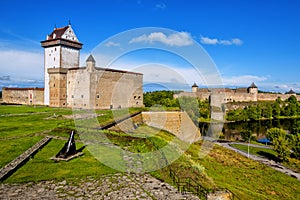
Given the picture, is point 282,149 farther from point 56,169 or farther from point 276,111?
point 276,111

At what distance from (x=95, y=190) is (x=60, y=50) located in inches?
1062

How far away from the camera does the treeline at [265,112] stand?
55.9m

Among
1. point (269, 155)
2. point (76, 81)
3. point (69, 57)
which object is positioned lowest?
point (269, 155)

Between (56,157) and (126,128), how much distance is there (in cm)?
901

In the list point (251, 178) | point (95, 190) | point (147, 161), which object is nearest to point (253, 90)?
point (251, 178)

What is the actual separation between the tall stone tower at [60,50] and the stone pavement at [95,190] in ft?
82.8

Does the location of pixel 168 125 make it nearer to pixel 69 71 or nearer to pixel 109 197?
pixel 69 71

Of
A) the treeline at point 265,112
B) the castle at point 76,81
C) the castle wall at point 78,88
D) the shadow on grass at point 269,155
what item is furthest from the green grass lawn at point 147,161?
the treeline at point 265,112

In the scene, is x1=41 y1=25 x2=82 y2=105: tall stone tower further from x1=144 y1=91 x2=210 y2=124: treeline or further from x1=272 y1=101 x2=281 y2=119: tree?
x1=272 y1=101 x2=281 y2=119: tree

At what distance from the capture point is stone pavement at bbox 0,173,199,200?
593 cm

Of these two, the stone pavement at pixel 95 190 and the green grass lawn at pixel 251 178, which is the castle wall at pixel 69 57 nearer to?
the green grass lawn at pixel 251 178

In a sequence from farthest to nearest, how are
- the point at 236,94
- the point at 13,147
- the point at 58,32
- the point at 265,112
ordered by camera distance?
the point at 236,94 → the point at 265,112 → the point at 58,32 → the point at 13,147

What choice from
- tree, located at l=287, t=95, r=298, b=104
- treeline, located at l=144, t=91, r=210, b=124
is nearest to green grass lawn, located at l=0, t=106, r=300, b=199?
treeline, located at l=144, t=91, r=210, b=124

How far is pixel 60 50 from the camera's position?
99.1 feet
